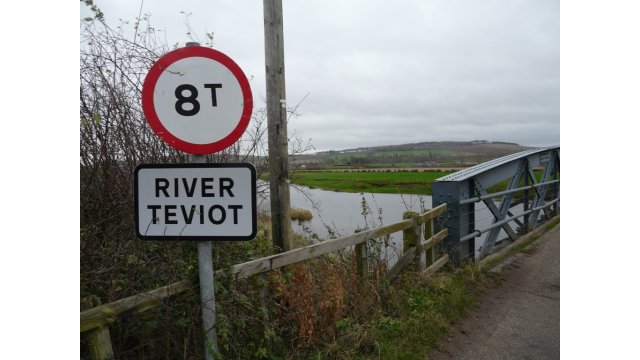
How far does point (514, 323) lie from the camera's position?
4266 mm

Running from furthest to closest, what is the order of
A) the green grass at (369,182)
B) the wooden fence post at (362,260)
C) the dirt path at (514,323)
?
1. the green grass at (369,182)
2. the wooden fence post at (362,260)
3. the dirt path at (514,323)

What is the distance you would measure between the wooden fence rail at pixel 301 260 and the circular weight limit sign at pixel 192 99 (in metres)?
0.87

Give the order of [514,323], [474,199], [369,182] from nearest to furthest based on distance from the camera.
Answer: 1. [514,323]
2. [474,199]
3. [369,182]

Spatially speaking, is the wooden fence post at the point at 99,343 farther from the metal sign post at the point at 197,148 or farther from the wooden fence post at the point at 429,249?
the wooden fence post at the point at 429,249

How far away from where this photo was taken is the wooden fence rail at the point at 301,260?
2.09 m

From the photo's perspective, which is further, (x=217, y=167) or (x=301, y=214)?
(x=301, y=214)

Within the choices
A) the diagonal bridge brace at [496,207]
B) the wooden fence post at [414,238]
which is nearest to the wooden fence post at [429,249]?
the wooden fence post at [414,238]

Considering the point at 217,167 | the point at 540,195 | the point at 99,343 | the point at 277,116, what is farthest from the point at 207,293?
the point at 540,195

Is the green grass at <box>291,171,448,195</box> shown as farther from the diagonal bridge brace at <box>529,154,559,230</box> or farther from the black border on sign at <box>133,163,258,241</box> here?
the black border on sign at <box>133,163,258,241</box>

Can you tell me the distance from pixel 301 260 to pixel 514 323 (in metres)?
2.36

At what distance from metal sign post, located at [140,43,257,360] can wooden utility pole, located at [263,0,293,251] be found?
1286mm

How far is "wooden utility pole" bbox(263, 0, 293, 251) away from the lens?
3.48 metres

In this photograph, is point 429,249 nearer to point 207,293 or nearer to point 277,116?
point 277,116

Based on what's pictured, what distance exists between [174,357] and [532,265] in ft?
18.3
